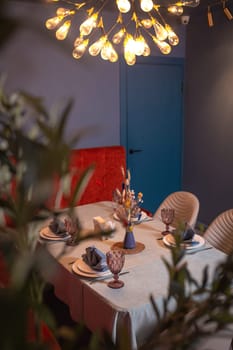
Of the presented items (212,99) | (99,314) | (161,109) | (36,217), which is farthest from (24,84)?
(36,217)

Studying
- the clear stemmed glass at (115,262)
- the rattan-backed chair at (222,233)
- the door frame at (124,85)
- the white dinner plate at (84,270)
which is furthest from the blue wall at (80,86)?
the clear stemmed glass at (115,262)

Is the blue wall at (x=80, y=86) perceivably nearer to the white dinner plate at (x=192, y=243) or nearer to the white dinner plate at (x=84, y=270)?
the white dinner plate at (x=192, y=243)

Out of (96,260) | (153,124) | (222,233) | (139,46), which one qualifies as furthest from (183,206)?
(153,124)

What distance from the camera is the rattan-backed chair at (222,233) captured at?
2.43 m

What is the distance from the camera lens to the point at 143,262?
1.94 metres

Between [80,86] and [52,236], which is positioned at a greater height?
[80,86]

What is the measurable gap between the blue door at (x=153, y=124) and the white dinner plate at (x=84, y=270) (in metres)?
2.29

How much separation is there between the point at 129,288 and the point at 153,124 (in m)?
2.83

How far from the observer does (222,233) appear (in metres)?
2.46

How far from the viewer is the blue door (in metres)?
4.01

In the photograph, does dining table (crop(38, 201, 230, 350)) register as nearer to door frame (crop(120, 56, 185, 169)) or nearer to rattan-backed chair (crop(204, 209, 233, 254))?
rattan-backed chair (crop(204, 209, 233, 254))

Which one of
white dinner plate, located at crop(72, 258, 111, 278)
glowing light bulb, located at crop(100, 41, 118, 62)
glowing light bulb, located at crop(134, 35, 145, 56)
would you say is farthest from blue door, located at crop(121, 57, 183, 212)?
white dinner plate, located at crop(72, 258, 111, 278)

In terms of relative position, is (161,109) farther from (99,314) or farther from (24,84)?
(99,314)

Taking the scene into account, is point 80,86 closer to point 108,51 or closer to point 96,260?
A: point 108,51
